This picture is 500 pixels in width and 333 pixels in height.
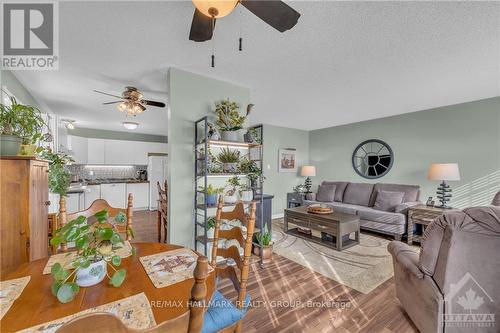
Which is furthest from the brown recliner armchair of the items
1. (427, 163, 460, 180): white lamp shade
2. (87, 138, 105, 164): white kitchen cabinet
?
(87, 138, 105, 164): white kitchen cabinet

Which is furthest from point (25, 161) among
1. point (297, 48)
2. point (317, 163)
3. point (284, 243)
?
point (317, 163)

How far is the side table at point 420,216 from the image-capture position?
11.0 ft

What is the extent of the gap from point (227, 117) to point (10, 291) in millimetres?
2286

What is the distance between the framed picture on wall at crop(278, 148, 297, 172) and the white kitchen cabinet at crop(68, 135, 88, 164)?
211 inches

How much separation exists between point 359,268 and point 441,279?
1.40 meters

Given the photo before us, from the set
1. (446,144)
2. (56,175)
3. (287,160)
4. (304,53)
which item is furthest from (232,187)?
(446,144)

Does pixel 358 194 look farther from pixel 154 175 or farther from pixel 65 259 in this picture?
pixel 154 175

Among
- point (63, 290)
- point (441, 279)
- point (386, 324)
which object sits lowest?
point (386, 324)

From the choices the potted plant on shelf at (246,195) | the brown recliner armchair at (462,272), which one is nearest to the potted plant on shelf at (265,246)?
the potted plant on shelf at (246,195)

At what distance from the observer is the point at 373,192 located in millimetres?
4617

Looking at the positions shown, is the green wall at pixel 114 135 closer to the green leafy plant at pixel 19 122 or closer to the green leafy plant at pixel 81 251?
the green leafy plant at pixel 19 122

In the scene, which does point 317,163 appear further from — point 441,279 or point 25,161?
point 25,161

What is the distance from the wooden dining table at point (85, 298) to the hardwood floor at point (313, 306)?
1083mm

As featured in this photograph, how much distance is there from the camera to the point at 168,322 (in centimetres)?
49
